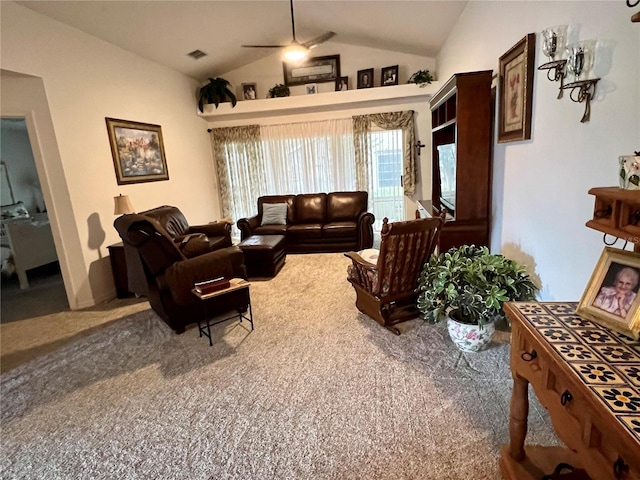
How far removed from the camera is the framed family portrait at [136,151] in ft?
13.9

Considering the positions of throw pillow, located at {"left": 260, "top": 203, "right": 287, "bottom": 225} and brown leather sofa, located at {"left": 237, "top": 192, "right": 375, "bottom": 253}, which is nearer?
brown leather sofa, located at {"left": 237, "top": 192, "right": 375, "bottom": 253}

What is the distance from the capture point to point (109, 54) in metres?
4.16

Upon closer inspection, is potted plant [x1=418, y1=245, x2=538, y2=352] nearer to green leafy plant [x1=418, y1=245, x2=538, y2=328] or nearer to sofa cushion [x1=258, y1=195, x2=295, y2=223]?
green leafy plant [x1=418, y1=245, x2=538, y2=328]

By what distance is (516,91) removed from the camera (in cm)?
259

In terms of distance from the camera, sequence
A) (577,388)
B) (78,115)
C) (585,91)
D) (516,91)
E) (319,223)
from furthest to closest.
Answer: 1. (319,223)
2. (78,115)
3. (516,91)
4. (585,91)
5. (577,388)

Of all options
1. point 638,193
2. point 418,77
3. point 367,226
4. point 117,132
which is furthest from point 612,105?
point 117,132

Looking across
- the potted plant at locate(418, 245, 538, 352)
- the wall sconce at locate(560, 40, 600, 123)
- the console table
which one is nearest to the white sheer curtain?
the potted plant at locate(418, 245, 538, 352)

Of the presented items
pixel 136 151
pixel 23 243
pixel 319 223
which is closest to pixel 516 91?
pixel 319 223

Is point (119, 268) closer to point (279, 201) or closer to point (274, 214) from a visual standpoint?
point (274, 214)

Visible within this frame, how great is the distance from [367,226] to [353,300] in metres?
1.81

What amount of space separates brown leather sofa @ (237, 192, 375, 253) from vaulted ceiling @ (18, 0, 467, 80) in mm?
2416

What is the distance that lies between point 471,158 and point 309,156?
374 cm

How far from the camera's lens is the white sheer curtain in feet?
20.5

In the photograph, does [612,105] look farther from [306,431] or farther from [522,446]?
[306,431]
